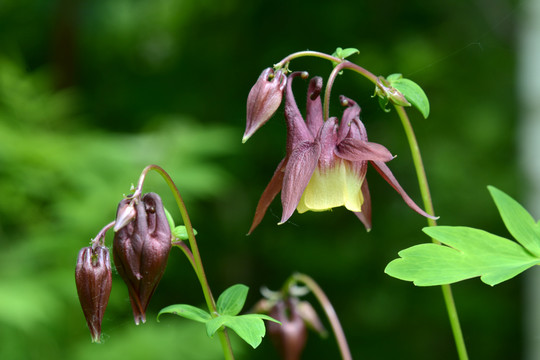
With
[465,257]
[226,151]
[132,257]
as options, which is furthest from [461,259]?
[226,151]

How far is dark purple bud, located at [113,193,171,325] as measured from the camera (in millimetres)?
801

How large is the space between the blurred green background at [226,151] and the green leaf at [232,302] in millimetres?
2114

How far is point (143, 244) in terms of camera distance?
0.80 m

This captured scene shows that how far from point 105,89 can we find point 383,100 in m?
3.96

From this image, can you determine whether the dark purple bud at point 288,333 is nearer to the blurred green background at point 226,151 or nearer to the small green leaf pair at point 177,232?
the small green leaf pair at point 177,232

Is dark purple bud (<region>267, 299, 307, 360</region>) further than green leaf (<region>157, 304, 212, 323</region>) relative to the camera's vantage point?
Yes

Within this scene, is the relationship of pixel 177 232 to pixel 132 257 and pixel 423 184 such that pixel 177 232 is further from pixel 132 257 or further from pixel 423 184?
pixel 423 184

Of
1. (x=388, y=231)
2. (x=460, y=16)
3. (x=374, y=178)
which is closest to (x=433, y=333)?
(x=388, y=231)

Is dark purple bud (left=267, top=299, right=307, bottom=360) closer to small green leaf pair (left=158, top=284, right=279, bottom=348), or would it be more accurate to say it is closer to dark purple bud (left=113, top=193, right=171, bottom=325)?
small green leaf pair (left=158, top=284, right=279, bottom=348)

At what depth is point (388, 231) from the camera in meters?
4.56

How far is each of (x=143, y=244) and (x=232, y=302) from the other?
7.6 inches

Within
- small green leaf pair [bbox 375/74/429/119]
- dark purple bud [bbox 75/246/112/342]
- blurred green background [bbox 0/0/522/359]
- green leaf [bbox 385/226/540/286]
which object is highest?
blurred green background [bbox 0/0/522/359]

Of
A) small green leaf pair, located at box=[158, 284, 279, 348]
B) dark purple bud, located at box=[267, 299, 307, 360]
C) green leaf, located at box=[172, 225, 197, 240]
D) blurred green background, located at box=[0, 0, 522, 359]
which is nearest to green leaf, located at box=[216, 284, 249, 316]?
small green leaf pair, located at box=[158, 284, 279, 348]

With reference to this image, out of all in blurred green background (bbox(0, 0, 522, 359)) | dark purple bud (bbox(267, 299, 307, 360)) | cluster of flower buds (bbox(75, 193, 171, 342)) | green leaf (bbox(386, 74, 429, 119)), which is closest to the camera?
cluster of flower buds (bbox(75, 193, 171, 342))
